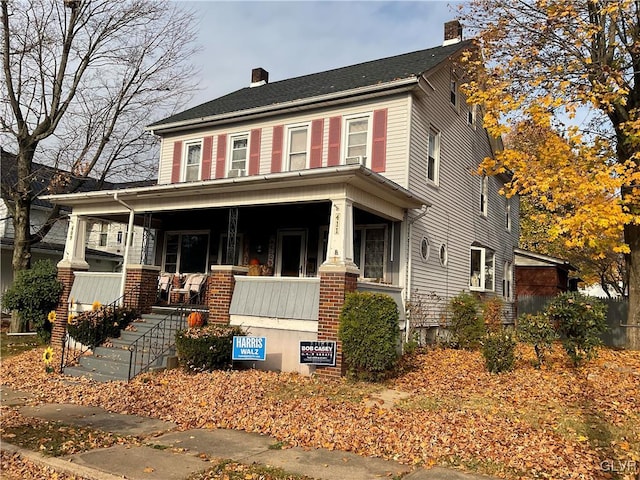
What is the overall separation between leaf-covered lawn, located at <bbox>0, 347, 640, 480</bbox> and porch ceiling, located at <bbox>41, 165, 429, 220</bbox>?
3.70 meters

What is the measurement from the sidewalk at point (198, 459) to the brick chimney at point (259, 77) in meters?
16.5

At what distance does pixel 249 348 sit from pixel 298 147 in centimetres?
680

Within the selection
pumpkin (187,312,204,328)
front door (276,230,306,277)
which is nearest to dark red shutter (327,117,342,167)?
front door (276,230,306,277)

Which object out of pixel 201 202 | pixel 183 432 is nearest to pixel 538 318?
pixel 183 432

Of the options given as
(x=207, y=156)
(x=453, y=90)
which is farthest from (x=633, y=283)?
(x=207, y=156)

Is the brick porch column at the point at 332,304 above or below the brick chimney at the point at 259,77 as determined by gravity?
below

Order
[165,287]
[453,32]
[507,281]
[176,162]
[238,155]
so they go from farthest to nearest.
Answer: [507,281]
[453,32]
[176,162]
[238,155]
[165,287]

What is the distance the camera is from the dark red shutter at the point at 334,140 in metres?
14.0

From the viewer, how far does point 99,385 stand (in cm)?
992

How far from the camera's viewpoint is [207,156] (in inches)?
653

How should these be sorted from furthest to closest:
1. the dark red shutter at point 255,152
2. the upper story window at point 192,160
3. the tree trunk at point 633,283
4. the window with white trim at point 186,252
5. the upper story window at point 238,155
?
the upper story window at point 192,160 < the window with white trim at point 186,252 < the upper story window at point 238,155 < the dark red shutter at point 255,152 < the tree trunk at point 633,283

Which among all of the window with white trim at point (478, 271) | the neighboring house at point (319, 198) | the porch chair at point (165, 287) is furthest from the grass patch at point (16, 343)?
the window with white trim at point (478, 271)

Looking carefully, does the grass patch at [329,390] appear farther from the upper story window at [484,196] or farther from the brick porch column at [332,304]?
the upper story window at [484,196]

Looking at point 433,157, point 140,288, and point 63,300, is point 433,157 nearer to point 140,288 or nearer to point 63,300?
point 140,288
